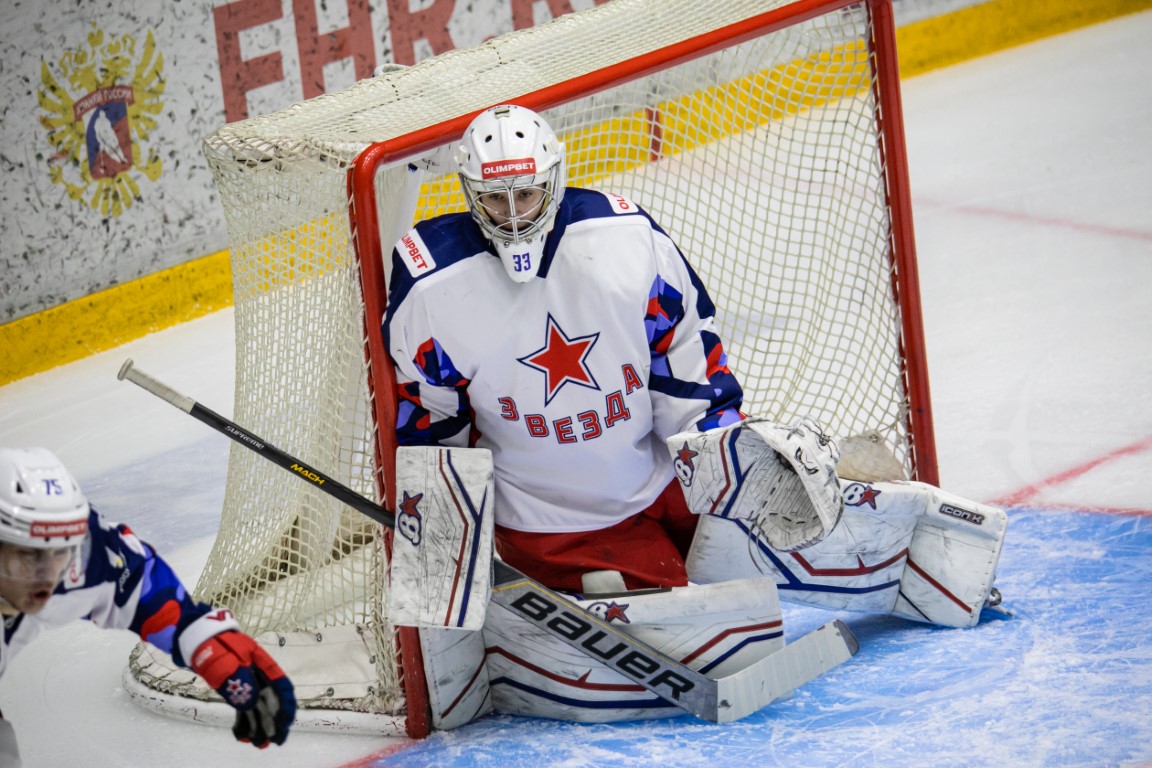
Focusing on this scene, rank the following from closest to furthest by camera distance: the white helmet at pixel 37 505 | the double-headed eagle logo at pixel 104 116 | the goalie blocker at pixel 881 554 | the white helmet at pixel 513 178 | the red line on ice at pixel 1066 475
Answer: the white helmet at pixel 37 505 < the white helmet at pixel 513 178 < the goalie blocker at pixel 881 554 < the red line on ice at pixel 1066 475 < the double-headed eagle logo at pixel 104 116

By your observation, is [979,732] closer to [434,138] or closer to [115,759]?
[434,138]

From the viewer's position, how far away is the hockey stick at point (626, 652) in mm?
2523

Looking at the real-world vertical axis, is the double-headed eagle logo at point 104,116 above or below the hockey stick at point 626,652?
above

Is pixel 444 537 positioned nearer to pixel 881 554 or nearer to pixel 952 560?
pixel 881 554

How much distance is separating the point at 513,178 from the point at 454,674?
92cm

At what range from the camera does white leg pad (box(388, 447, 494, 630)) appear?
2486 millimetres

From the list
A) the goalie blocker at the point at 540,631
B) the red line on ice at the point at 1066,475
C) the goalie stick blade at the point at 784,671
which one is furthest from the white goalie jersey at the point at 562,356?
the red line on ice at the point at 1066,475

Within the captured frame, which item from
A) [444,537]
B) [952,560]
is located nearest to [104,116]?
[444,537]

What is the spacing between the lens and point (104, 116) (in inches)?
191

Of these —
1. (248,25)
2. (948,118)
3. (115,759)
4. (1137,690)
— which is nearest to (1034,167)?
(948,118)

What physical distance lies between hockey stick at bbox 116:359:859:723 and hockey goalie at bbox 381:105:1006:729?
0.10ft

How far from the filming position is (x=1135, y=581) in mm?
2791

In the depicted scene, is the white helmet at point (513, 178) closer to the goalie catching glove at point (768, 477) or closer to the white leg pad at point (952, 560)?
the goalie catching glove at point (768, 477)

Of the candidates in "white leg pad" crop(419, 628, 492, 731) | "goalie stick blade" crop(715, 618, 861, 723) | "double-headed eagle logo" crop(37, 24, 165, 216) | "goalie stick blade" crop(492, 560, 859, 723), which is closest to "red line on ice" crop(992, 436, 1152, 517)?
"goalie stick blade" crop(715, 618, 861, 723)
